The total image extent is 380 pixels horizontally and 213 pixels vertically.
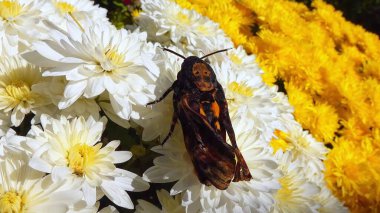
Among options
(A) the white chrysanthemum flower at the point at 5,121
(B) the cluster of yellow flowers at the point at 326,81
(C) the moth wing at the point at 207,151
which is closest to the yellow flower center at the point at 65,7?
(A) the white chrysanthemum flower at the point at 5,121

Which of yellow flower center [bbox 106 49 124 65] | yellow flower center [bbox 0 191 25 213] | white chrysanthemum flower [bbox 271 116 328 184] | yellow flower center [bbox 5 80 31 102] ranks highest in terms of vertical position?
yellow flower center [bbox 106 49 124 65]

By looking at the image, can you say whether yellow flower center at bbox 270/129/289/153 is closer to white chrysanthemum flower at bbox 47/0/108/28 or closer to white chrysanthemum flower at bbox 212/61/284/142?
white chrysanthemum flower at bbox 212/61/284/142

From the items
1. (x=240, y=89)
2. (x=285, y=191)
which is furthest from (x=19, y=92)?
(x=285, y=191)

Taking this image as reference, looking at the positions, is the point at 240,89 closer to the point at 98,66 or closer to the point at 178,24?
the point at 98,66

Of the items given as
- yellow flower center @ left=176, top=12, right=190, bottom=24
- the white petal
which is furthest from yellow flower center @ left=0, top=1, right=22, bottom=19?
yellow flower center @ left=176, top=12, right=190, bottom=24

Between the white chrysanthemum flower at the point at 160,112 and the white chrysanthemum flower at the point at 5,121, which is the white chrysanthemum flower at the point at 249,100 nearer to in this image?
the white chrysanthemum flower at the point at 160,112
